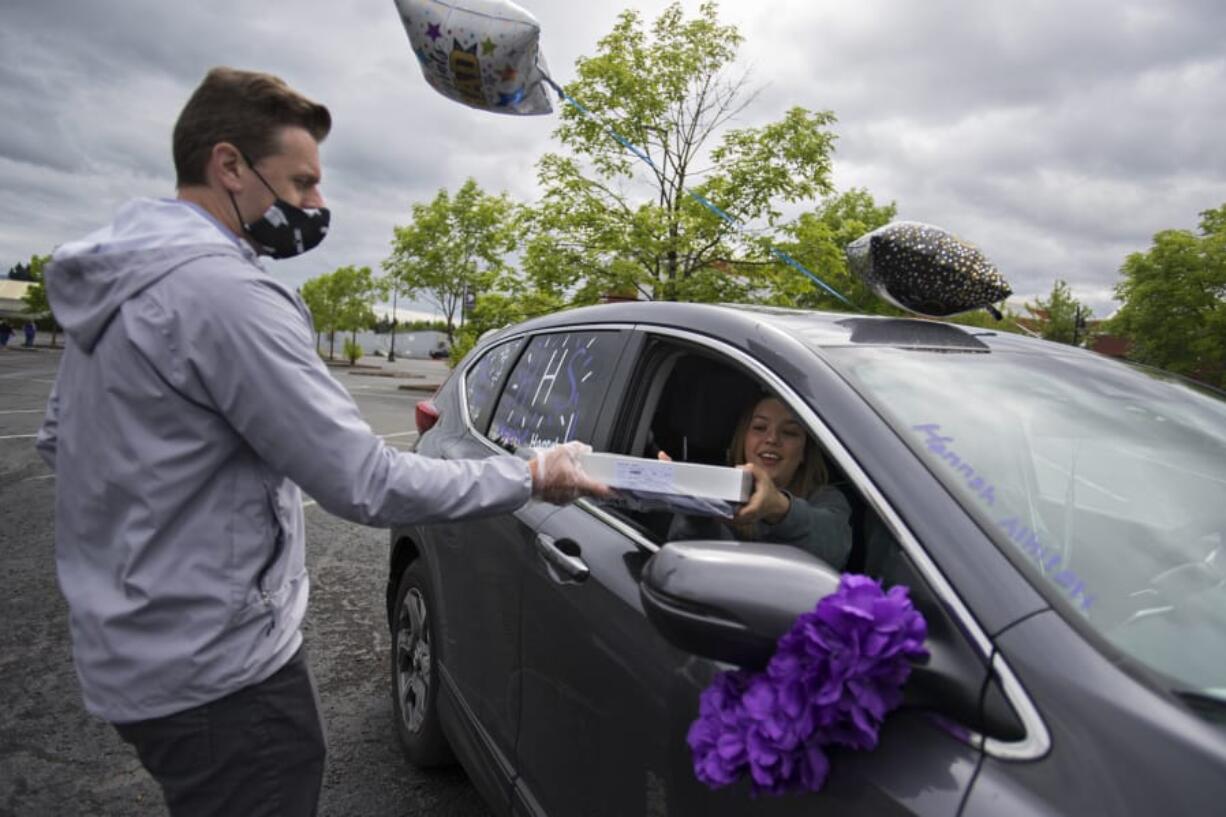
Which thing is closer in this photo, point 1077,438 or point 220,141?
point 220,141

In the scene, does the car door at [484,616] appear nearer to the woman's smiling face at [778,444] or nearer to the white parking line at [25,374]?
the woman's smiling face at [778,444]

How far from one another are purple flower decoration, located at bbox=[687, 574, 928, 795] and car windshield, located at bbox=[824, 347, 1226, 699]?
27 centimetres

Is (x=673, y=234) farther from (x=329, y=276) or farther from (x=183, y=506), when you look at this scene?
(x=329, y=276)

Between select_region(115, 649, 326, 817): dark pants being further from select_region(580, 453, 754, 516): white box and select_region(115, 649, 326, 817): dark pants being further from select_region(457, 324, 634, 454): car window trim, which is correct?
select_region(457, 324, 634, 454): car window trim

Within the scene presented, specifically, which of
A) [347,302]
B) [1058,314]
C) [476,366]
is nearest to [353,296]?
[347,302]

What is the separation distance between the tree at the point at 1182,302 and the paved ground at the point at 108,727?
24194mm

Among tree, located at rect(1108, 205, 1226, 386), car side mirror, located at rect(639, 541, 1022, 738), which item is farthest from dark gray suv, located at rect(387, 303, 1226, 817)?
tree, located at rect(1108, 205, 1226, 386)

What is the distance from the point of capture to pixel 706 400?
239 centimetres

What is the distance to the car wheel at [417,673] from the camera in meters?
2.78

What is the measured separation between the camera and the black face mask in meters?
1.48

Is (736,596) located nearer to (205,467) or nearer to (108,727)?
(205,467)

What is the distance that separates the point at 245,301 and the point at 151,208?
0.30 metres

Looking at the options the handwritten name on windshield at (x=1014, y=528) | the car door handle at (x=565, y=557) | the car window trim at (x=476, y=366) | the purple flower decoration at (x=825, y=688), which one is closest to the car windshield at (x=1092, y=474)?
the handwritten name on windshield at (x=1014, y=528)

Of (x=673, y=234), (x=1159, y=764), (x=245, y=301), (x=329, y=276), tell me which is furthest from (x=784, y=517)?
(x=329, y=276)
